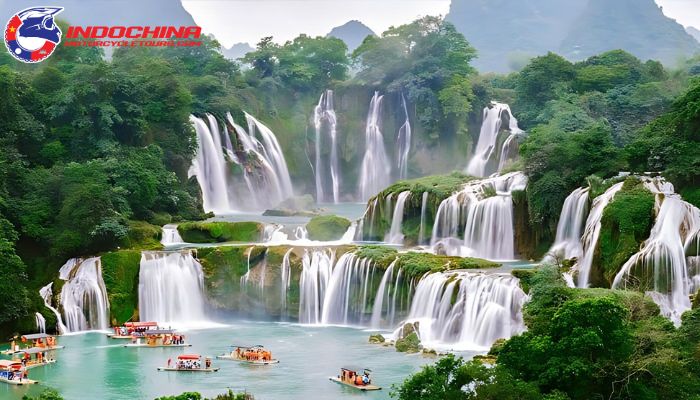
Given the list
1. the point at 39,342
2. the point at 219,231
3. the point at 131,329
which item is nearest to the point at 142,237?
the point at 219,231

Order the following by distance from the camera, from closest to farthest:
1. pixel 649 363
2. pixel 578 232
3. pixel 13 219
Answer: pixel 649 363 < pixel 578 232 < pixel 13 219

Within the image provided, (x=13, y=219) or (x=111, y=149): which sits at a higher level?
(x=111, y=149)

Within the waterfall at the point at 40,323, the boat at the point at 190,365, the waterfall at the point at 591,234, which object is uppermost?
the waterfall at the point at 591,234

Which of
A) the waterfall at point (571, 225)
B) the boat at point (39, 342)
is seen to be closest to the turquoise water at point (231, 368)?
the boat at point (39, 342)

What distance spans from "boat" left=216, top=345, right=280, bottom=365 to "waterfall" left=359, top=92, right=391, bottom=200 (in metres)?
31.2

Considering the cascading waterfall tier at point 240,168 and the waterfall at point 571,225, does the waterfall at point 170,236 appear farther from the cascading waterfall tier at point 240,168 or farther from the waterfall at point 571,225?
the waterfall at point 571,225

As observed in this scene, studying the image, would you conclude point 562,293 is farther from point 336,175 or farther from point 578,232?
point 336,175

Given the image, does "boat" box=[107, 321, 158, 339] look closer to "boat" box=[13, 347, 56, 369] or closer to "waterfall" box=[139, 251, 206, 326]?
"waterfall" box=[139, 251, 206, 326]

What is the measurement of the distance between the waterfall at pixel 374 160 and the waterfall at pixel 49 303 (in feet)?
90.6

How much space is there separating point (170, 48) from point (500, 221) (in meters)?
29.3

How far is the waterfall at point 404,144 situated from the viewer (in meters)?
60.0

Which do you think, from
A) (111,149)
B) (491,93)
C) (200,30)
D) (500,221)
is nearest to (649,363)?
(500,221)

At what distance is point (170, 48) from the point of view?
198ft

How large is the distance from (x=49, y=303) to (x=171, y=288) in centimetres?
396
